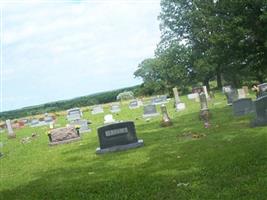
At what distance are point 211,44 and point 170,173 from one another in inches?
1667

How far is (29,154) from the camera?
2064 centimetres

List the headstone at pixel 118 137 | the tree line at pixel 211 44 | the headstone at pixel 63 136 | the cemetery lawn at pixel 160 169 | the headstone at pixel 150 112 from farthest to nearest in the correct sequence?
1. the tree line at pixel 211 44
2. the headstone at pixel 150 112
3. the headstone at pixel 63 136
4. the headstone at pixel 118 137
5. the cemetery lawn at pixel 160 169

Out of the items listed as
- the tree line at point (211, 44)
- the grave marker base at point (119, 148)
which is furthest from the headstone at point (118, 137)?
the tree line at point (211, 44)

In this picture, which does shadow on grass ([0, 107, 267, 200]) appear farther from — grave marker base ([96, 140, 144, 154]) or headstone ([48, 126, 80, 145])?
headstone ([48, 126, 80, 145])

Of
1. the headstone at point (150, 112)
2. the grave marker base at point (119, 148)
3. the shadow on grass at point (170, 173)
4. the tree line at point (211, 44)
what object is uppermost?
the tree line at point (211, 44)

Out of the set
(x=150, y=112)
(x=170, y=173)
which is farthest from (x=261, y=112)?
(x=150, y=112)

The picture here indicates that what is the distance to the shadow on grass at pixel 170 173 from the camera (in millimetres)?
9422

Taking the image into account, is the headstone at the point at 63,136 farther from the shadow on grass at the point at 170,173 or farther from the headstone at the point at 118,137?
the headstone at the point at 118,137

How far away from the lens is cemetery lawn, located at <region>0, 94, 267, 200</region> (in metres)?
9.56

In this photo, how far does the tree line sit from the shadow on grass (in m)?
21.9

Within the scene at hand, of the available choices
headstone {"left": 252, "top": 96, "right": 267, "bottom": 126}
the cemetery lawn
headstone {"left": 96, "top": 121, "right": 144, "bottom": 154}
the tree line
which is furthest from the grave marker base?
the tree line

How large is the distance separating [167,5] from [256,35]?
23.7 metres

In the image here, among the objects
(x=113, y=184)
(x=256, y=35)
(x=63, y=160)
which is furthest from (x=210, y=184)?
(x=256, y=35)

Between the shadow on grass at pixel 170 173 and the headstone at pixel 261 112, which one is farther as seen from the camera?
the headstone at pixel 261 112
